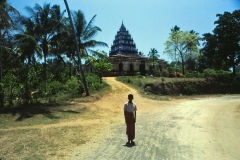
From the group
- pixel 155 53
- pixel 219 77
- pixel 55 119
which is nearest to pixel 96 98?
pixel 55 119

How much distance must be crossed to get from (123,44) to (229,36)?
23.8 m

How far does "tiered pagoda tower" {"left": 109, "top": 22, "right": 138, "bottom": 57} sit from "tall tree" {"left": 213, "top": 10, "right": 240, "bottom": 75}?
21.0 metres

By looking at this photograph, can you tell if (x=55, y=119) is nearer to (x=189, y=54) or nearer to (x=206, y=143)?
(x=206, y=143)

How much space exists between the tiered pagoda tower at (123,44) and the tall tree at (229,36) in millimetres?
21009

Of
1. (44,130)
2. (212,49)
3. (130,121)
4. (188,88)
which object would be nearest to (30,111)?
(44,130)

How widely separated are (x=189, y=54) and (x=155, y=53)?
1332 centimetres

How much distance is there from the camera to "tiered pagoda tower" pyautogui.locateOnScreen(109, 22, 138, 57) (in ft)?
162

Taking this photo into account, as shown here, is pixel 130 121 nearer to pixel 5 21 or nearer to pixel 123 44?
pixel 5 21

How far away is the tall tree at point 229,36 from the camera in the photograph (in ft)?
102

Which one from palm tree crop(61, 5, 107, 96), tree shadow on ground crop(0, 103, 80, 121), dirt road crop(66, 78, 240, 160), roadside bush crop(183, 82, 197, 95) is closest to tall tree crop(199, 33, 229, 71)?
roadside bush crop(183, 82, 197, 95)

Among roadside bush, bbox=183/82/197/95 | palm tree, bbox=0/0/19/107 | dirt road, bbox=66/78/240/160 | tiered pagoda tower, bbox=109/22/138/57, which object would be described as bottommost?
dirt road, bbox=66/78/240/160

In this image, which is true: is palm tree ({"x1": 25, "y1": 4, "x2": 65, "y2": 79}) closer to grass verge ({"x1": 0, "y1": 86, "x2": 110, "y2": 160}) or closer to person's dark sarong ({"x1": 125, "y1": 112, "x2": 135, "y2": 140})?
grass verge ({"x1": 0, "y1": 86, "x2": 110, "y2": 160})

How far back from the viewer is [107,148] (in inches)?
228

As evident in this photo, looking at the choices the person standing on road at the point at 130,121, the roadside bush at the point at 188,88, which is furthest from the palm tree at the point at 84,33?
the person standing on road at the point at 130,121
